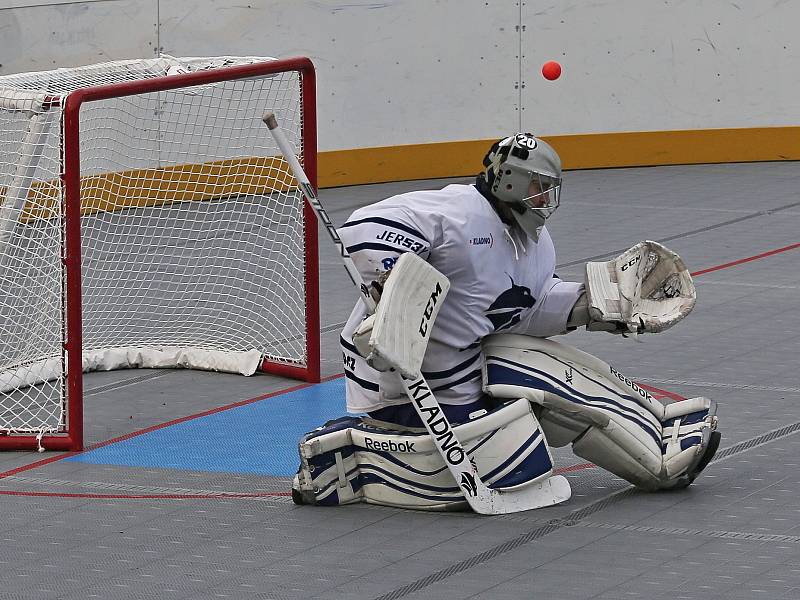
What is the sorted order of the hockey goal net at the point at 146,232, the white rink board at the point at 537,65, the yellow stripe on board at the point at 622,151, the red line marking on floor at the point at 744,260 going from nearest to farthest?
1. the hockey goal net at the point at 146,232
2. the red line marking on floor at the point at 744,260
3. the white rink board at the point at 537,65
4. the yellow stripe on board at the point at 622,151

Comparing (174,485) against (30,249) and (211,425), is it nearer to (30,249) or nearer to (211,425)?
(211,425)

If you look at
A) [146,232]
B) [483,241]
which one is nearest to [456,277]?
[483,241]

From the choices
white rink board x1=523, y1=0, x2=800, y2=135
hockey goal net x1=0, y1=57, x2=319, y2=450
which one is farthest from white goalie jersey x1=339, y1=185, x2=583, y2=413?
white rink board x1=523, y1=0, x2=800, y2=135

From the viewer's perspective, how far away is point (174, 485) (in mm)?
5570

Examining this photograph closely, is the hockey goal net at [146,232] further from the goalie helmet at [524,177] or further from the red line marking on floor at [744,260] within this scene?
the red line marking on floor at [744,260]

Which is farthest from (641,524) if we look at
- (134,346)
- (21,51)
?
(21,51)

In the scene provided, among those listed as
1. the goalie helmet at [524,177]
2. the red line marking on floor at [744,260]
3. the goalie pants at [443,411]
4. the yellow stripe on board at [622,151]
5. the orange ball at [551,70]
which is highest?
the goalie helmet at [524,177]

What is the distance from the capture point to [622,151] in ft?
41.2

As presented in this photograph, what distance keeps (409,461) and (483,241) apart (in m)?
0.70

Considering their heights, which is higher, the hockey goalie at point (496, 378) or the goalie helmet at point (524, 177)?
the goalie helmet at point (524, 177)

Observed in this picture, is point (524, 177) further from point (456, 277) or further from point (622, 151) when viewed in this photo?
point (622, 151)

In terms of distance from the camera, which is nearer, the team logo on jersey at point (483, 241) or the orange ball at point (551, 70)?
the team logo on jersey at point (483, 241)

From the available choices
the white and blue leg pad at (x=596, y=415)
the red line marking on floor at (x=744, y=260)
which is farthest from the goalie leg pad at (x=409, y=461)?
the red line marking on floor at (x=744, y=260)

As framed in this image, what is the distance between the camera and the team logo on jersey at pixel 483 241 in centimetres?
514
